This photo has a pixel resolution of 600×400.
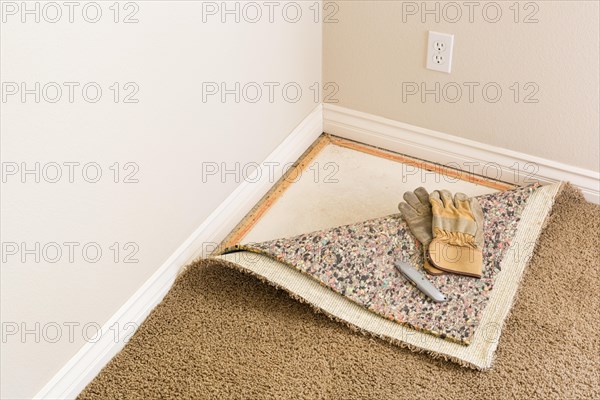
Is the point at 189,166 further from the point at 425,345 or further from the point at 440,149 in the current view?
the point at 440,149

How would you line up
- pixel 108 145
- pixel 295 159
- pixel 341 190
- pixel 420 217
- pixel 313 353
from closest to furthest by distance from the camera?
pixel 108 145 < pixel 313 353 < pixel 420 217 < pixel 341 190 < pixel 295 159

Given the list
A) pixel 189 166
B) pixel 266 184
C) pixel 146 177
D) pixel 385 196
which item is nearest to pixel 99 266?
pixel 146 177

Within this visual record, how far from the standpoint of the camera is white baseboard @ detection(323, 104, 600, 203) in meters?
2.07

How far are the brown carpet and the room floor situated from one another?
26 cm

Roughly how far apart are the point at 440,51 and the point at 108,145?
1037mm

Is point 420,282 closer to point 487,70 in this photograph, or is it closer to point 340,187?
point 340,187

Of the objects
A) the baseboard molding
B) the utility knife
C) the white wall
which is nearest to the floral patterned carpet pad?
the utility knife

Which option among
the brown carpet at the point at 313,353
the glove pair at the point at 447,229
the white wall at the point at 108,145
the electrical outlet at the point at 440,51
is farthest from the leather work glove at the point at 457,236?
the white wall at the point at 108,145

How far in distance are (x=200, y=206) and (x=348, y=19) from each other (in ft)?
2.42

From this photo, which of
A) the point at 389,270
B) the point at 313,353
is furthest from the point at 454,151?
the point at 313,353

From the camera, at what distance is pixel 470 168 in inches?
87.1

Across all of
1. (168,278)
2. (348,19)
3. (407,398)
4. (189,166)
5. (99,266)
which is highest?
(348,19)

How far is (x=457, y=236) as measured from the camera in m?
1.82

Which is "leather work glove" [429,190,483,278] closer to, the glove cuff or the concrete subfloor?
the glove cuff
